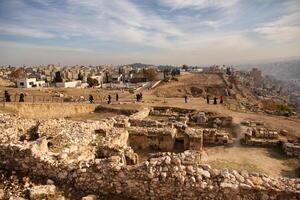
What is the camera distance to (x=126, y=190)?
758cm

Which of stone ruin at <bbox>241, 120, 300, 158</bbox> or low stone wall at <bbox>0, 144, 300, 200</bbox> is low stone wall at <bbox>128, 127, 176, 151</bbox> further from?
low stone wall at <bbox>0, 144, 300, 200</bbox>

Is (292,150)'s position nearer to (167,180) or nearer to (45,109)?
(167,180)

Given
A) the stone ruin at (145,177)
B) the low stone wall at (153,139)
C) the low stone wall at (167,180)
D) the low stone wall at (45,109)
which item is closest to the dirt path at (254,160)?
the low stone wall at (153,139)

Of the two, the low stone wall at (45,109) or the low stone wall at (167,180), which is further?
the low stone wall at (45,109)

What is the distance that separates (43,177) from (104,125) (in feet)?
29.3

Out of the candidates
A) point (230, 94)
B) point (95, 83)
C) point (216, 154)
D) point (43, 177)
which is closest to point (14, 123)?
point (43, 177)

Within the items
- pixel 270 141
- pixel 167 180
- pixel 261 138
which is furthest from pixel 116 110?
pixel 167 180

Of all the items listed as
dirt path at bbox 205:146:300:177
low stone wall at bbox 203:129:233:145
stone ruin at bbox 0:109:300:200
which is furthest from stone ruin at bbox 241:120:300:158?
stone ruin at bbox 0:109:300:200

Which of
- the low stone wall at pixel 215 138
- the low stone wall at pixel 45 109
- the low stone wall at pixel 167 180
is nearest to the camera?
the low stone wall at pixel 167 180

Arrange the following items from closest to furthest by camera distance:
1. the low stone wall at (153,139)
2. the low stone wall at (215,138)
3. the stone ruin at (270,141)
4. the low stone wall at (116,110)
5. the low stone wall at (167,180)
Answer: the low stone wall at (167,180), the stone ruin at (270,141), the low stone wall at (153,139), the low stone wall at (215,138), the low stone wall at (116,110)

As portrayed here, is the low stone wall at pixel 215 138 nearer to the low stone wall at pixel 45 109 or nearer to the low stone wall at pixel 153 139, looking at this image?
the low stone wall at pixel 153 139

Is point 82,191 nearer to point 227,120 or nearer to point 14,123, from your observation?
point 14,123

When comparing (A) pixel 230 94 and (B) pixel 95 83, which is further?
(B) pixel 95 83

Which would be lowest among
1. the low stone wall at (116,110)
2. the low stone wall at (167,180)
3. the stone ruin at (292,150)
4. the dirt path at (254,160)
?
the dirt path at (254,160)
